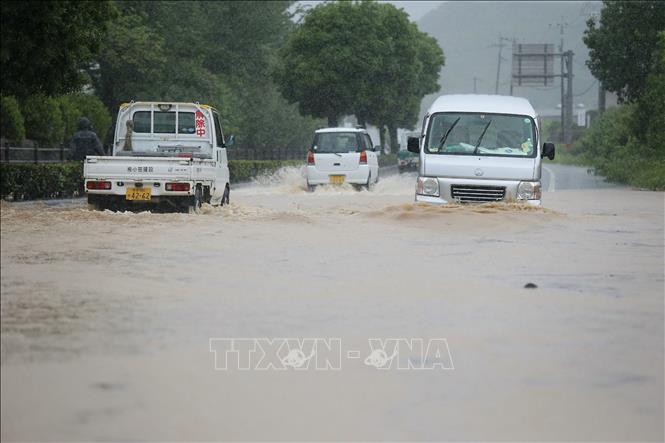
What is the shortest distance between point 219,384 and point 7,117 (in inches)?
1202

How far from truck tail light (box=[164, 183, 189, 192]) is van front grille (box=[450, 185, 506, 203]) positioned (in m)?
4.26

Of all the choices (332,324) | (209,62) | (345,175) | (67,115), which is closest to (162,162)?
(332,324)

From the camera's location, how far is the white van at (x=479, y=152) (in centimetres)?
2131

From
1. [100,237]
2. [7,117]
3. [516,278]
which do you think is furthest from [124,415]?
[7,117]

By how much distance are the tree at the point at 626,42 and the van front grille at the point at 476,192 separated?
2509 centimetres

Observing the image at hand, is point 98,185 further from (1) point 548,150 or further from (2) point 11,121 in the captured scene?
(2) point 11,121

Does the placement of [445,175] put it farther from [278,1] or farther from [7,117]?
[278,1]

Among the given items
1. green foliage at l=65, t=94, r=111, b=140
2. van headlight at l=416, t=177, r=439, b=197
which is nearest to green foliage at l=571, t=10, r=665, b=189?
green foliage at l=65, t=94, r=111, b=140

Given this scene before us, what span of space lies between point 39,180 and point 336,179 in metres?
7.78

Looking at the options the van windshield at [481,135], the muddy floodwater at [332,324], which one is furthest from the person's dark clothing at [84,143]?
the van windshield at [481,135]

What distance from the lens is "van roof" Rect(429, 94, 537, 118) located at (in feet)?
72.8

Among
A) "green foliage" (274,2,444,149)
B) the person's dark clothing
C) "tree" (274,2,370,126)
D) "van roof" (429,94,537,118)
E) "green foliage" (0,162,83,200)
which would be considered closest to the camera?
"van roof" (429,94,537,118)

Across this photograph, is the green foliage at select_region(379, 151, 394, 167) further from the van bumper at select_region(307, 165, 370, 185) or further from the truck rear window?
the truck rear window

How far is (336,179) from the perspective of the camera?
113ft
